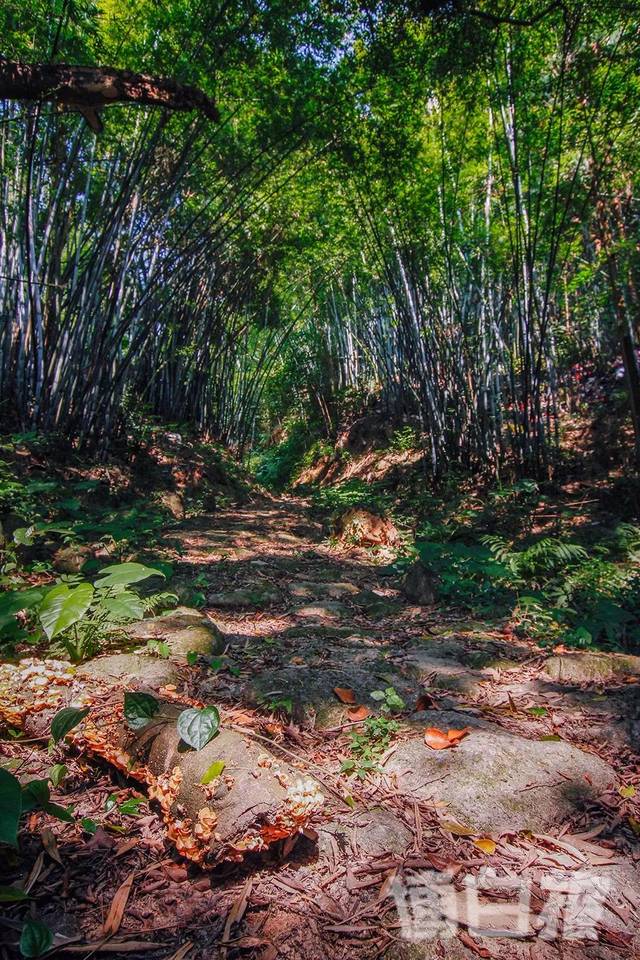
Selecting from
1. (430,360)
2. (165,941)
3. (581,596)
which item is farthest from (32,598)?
(430,360)

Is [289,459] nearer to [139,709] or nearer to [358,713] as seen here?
[358,713]

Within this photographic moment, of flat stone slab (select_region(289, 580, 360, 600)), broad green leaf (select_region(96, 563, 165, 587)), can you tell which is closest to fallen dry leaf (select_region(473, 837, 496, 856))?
broad green leaf (select_region(96, 563, 165, 587))

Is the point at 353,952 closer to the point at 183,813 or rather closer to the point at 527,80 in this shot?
the point at 183,813

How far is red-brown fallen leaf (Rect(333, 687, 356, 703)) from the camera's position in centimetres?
154

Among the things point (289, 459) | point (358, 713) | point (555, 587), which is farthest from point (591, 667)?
point (289, 459)

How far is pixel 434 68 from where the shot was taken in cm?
374

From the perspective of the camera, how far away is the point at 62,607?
4.08 ft

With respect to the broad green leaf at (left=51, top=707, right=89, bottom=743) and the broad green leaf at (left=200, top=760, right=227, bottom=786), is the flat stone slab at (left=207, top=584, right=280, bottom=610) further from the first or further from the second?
the broad green leaf at (left=200, top=760, right=227, bottom=786)

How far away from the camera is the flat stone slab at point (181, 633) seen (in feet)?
5.91

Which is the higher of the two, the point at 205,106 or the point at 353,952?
the point at 205,106

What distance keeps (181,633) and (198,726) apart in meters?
0.94

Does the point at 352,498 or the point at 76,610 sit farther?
the point at 352,498

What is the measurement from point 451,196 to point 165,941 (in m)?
6.13

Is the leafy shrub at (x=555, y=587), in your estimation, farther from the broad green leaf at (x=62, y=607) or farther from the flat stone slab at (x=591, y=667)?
the broad green leaf at (x=62, y=607)
